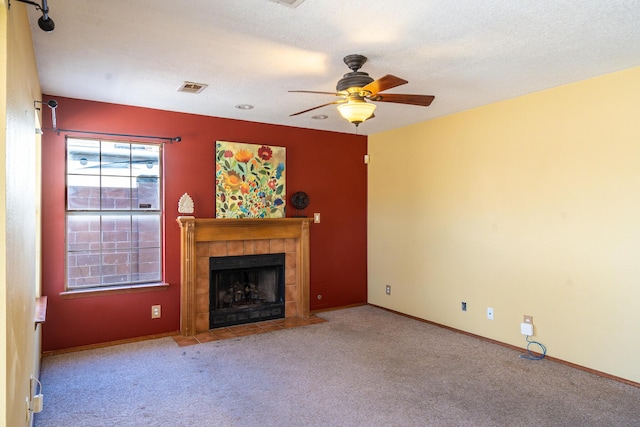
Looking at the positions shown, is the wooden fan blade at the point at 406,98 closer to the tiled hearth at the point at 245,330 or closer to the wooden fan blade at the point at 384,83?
the wooden fan blade at the point at 384,83

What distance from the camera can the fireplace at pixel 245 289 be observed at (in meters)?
4.77

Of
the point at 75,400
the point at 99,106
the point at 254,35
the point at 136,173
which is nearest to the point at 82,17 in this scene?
the point at 254,35

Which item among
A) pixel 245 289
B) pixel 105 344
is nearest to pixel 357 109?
pixel 245 289

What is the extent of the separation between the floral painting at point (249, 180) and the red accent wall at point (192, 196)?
4.1 inches

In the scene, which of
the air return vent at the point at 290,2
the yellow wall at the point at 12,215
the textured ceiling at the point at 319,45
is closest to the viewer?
the yellow wall at the point at 12,215

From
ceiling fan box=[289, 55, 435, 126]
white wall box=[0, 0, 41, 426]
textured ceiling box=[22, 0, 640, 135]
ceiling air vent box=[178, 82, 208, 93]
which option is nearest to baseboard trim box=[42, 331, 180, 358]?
white wall box=[0, 0, 41, 426]

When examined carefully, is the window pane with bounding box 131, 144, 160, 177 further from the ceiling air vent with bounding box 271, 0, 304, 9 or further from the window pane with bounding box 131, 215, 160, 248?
the ceiling air vent with bounding box 271, 0, 304, 9

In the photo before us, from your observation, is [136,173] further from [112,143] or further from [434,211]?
[434,211]

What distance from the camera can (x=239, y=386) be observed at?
321 cm


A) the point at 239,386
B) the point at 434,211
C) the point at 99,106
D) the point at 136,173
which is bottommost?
the point at 239,386

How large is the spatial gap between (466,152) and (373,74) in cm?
176

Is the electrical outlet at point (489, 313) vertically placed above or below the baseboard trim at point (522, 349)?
above

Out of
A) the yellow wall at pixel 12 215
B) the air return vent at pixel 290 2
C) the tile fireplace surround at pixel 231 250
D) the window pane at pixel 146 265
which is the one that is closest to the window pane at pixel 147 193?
the tile fireplace surround at pixel 231 250

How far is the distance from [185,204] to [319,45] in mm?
2518
